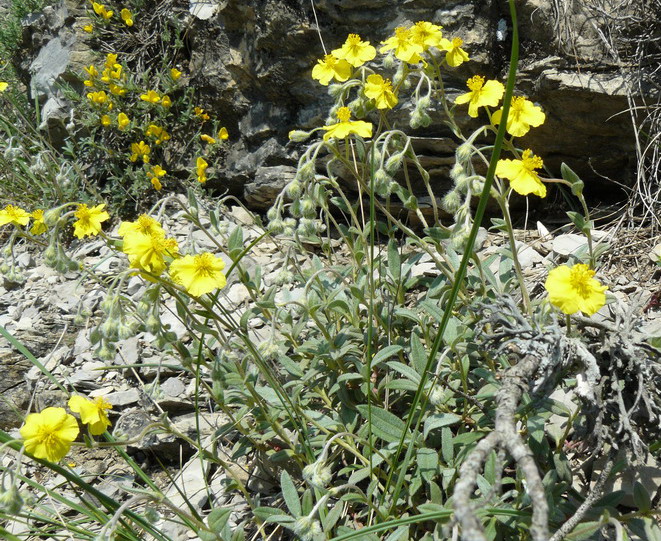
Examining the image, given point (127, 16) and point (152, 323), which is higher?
point (127, 16)

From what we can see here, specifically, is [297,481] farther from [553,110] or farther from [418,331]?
[553,110]

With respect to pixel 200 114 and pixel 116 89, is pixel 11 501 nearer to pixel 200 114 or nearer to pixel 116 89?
pixel 200 114

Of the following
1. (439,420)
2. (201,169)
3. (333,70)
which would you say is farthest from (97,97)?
(439,420)

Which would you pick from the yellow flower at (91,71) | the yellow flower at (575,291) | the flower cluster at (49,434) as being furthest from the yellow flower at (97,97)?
the yellow flower at (575,291)

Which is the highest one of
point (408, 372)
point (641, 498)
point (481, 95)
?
point (481, 95)

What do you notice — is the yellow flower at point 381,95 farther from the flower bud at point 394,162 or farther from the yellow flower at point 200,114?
the yellow flower at point 200,114
